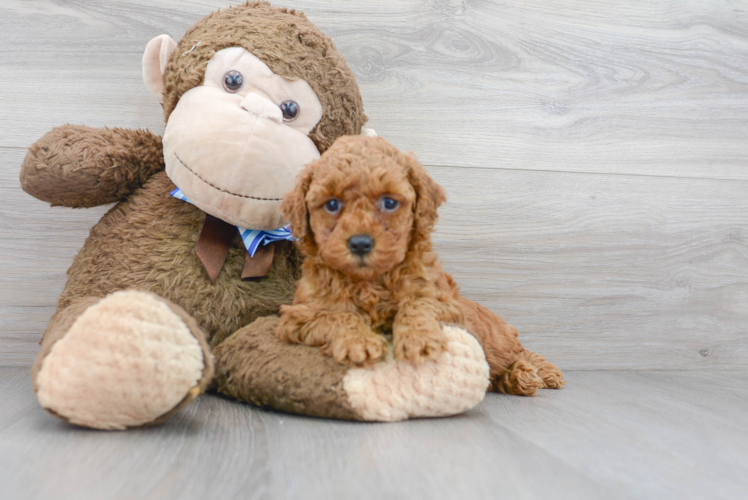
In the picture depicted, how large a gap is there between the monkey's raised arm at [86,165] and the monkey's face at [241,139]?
12 cm

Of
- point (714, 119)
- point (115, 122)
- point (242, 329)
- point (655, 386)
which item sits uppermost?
point (714, 119)

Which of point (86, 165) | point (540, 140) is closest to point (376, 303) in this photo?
point (86, 165)

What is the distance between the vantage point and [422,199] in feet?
2.98

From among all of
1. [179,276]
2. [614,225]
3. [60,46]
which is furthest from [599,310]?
[60,46]

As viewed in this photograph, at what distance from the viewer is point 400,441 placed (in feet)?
2.55

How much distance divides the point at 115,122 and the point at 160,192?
32 cm

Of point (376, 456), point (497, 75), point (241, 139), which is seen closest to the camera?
point (376, 456)

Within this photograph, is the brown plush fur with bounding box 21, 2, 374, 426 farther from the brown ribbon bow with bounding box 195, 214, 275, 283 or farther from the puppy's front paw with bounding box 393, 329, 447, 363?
the puppy's front paw with bounding box 393, 329, 447, 363

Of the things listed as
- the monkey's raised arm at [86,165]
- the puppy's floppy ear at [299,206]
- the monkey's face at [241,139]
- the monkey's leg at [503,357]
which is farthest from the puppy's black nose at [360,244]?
the monkey's raised arm at [86,165]

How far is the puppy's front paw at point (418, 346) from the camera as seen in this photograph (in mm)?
847

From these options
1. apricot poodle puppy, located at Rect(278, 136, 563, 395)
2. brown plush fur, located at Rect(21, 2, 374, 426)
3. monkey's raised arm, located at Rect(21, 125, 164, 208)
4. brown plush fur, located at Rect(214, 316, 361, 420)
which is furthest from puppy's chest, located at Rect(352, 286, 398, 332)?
monkey's raised arm, located at Rect(21, 125, 164, 208)

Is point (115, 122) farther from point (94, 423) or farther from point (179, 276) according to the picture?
point (94, 423)

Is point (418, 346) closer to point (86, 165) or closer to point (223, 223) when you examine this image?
point (223, 223)

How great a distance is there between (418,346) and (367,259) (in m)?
0.15
